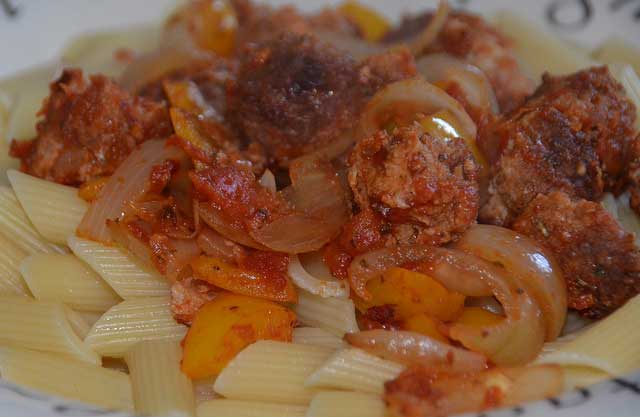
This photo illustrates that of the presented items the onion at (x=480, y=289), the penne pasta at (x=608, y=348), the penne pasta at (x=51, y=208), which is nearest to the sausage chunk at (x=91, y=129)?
the penne pasta at (x=51, y=208)

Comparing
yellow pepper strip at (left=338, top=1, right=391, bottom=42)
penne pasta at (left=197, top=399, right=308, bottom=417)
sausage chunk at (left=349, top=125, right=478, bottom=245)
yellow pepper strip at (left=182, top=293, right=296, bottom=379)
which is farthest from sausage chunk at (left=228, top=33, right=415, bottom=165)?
yellow pepper strip at (left=338, top=1, right=391, bottom=42)

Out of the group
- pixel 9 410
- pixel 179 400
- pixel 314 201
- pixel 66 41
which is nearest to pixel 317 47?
pixel 314 201

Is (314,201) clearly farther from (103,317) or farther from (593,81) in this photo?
(593,81)

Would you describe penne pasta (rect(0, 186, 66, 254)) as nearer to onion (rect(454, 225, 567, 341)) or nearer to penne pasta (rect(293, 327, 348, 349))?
penne pasta (rect(293, 327, 348, 349))

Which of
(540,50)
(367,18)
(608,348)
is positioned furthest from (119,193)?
(367,18)

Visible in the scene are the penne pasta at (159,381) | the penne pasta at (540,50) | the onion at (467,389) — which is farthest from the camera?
the penne pasta at (540,50)

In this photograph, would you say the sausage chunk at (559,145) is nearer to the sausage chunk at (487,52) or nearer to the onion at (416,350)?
the sausage chunk at (487,52)
